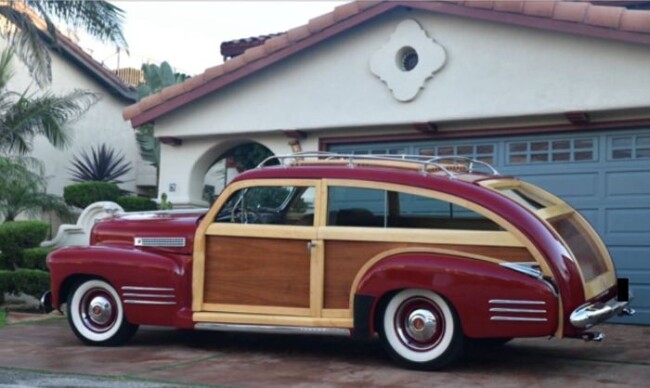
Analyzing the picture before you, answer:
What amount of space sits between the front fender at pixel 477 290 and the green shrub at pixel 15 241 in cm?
751

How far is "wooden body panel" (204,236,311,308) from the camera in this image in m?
8.67

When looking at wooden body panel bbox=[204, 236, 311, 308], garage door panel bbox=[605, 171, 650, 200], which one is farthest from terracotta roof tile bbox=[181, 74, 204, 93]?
garage door panel bbox=[605, 171, 650, 200]

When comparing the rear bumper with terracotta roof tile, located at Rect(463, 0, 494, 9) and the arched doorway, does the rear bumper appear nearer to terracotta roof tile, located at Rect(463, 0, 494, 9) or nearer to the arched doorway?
terracotta roof tile, located at Rect(463, 0, 494, 9)

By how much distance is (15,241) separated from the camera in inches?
557

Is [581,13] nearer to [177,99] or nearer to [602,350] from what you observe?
[602,350]

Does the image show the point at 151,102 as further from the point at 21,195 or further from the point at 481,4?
the point at 481,4

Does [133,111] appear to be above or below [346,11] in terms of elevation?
below

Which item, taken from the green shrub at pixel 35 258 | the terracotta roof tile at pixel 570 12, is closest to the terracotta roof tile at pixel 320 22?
the terracotta roof tile at pixel 570 12

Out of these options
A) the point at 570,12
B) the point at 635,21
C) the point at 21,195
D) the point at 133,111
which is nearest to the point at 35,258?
the point at 21,195

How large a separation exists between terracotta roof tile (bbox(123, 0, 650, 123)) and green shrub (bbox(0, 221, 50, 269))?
85.6 inches

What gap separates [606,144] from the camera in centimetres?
1168

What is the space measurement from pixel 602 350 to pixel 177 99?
24.3 feet

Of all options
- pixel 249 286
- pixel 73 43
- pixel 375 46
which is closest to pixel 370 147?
pixel 375 46

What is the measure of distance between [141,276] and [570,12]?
5634 mm
